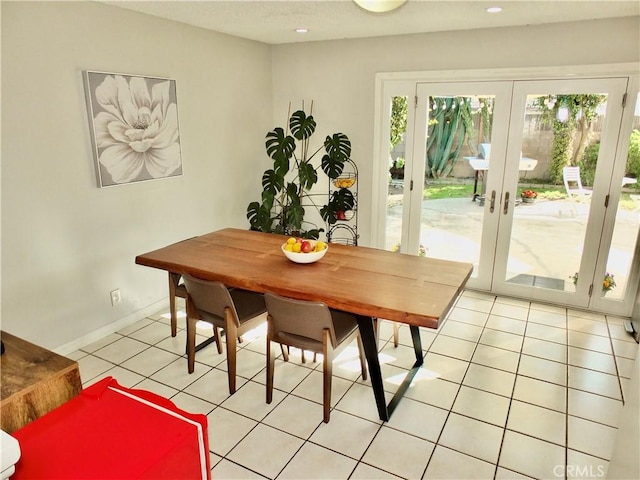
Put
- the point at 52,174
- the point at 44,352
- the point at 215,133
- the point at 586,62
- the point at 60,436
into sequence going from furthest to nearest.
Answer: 1. the point at 215,133
2. the point at 586,62
3. the point at 52,174
4. the point at 44,352
5. the point at 60,436

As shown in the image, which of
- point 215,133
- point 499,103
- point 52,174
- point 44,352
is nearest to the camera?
point 44,352

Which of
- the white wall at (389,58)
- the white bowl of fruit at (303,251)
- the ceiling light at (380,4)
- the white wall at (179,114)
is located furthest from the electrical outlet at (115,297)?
the ceiling light at (380,4)

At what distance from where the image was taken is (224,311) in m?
2.54

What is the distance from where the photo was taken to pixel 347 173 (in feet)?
14.8

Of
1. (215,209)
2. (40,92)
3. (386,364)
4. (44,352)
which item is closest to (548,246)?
(386,364)

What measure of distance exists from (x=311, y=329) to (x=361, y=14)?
2.35 metres

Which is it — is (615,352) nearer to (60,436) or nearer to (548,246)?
(548,246)

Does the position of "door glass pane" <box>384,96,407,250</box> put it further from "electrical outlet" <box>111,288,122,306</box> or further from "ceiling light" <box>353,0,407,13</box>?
"electrical outlet" <box>111,288,122,306</box>

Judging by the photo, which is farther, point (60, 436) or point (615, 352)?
point (615, 352)

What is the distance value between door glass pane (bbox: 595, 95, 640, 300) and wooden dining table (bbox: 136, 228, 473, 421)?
5.86 ft

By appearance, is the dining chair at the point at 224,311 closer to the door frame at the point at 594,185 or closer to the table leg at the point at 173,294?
the table leg at the point at 173,294

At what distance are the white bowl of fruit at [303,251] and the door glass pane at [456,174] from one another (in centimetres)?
186

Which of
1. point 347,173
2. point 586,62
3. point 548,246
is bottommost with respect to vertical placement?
point 548,246

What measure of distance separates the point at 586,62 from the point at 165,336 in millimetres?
3848
